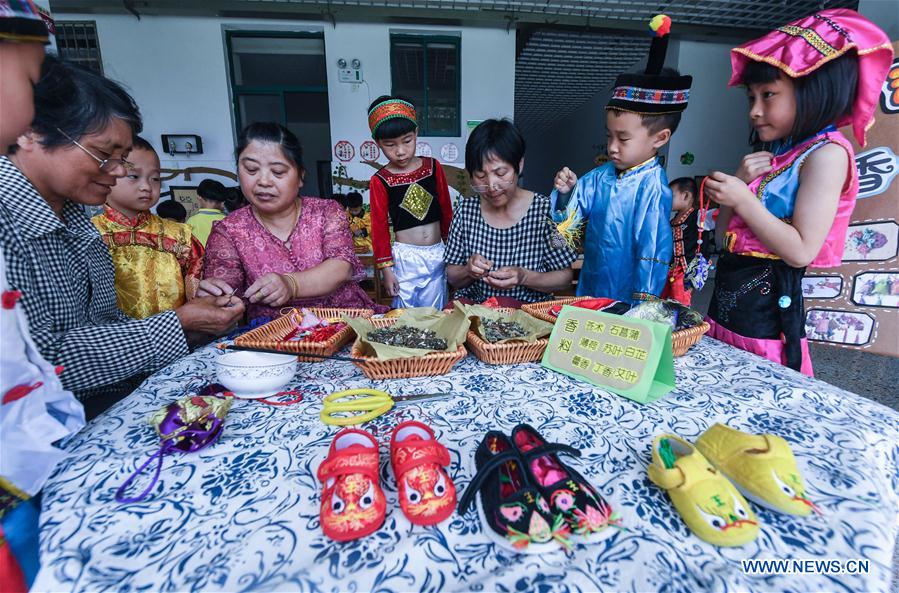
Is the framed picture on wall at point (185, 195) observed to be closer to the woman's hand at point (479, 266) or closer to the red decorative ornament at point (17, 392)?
the woman's hand at point (479, 266)

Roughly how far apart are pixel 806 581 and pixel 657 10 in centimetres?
719

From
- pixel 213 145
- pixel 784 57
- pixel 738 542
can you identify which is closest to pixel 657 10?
pixel 784 57

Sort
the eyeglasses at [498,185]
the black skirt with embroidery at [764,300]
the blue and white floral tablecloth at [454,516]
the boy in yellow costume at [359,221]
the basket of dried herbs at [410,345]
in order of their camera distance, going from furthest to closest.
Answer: the boy in yellow costume at [359,221]
the eyeglasses at [498,185]
the black skirt with embroidery at [764,300]
the basket of dried herbs at [410,345]
the blue and white floral tablecloth at [454,516]

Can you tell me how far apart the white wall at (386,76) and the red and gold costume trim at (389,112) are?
361 cm

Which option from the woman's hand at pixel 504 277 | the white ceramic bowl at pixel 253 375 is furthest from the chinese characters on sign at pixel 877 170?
the white ceramic bowl at pixel 253 375

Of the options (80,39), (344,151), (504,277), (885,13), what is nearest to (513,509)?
(504,277)

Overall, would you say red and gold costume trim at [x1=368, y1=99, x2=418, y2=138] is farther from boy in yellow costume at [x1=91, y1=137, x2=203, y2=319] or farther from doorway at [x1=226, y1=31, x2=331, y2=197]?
boy in yellow costume at [x1=91, y1=137, x2=203, y2=319]

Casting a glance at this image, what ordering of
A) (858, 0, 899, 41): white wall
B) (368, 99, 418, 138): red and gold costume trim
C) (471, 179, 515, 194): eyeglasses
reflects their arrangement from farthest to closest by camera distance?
(858, 0, 899, 41): white wall, (368, 99, 418, 138): red and gold costume trim, (471, 179, 515, 194): eyeglasses

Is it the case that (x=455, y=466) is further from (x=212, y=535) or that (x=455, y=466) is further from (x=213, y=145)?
(x=213, y=145)

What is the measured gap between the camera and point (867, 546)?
0.59 meters

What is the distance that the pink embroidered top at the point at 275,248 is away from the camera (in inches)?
67.5

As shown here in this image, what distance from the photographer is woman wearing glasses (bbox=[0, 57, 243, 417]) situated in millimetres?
958

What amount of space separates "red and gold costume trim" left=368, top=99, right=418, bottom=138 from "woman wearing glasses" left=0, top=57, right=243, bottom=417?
53.8 inches

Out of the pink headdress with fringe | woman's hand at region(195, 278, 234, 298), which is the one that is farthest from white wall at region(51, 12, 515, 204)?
the pink headdress with fringe
